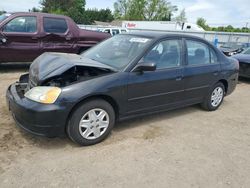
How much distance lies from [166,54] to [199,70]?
85cm

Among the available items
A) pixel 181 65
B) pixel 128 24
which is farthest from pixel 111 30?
pixel 128 24

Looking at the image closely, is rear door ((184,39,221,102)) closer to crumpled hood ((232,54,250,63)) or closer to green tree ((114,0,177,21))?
crumpled hood ((232,54,250,63))

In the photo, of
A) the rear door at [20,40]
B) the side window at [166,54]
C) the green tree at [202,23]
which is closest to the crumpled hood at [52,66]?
the side window at [166,54]

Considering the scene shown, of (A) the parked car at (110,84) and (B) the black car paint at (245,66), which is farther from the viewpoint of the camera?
(B) the black car paint at (245,66)

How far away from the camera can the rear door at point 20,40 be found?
24.2ft

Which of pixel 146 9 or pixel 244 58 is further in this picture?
pixel 146 9

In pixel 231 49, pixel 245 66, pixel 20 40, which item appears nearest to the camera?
pixel 20 40

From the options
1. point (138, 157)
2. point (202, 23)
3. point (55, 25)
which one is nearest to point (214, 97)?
point (138, 157)

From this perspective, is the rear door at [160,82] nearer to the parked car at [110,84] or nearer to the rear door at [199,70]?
the parked car at [110,84]

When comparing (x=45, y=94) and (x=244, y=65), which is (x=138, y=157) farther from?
(x=244, y=65)

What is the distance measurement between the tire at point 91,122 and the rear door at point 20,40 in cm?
A: 507

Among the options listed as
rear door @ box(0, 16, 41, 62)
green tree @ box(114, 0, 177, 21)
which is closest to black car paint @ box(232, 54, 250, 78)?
rear door @ box(0, 16, 41, 62)

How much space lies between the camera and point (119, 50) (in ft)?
13.9

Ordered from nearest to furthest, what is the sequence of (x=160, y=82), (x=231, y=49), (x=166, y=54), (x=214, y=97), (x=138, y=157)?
(x=138, y=157) < (x=160, y=82) < (x=166, y=54) < (x=214, y=97) < (x=231, y=49)
